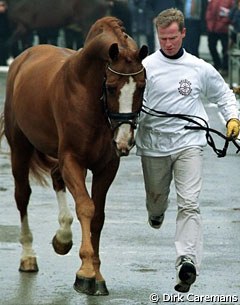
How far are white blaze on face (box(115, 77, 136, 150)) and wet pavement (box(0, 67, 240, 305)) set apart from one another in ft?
3.69

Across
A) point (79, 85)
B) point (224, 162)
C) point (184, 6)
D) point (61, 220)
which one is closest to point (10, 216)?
point (61, 220)

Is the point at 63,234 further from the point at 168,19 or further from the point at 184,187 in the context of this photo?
the point at 168,19

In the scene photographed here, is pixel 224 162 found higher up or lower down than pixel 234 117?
lower down

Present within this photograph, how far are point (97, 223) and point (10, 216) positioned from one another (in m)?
2.77

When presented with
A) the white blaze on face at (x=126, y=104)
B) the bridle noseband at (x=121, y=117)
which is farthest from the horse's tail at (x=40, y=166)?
the white blaze on face at (x=126, y=104)

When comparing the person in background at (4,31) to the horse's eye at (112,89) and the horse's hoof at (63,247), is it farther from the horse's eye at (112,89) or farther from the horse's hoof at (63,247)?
the horse's eye at (112,89)

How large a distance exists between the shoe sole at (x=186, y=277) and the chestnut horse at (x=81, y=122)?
0.56 meters

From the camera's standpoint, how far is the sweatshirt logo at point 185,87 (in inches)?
363

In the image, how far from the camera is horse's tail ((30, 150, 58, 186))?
434 inches

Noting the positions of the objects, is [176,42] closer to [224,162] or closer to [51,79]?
[51,79]

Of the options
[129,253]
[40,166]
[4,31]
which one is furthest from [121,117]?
[4,31]

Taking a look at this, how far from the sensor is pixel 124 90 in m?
8.65

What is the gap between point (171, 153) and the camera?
932cm

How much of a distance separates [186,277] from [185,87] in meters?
1.30
